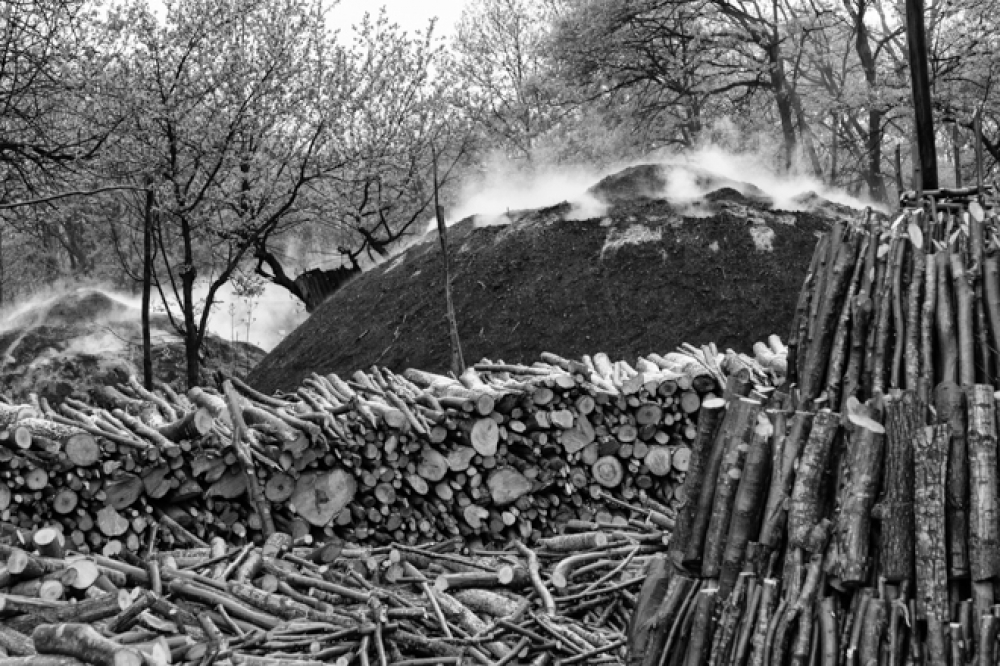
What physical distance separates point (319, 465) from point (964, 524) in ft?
16.0

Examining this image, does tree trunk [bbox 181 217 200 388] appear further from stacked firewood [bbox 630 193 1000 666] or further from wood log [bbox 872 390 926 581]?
wood log [bbox 872 390 926 581]

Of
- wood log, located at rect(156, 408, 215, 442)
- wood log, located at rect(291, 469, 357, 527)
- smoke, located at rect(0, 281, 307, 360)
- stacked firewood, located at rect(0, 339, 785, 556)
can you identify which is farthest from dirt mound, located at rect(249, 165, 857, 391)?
wood log, located at rect(156, 408, 215, 442)

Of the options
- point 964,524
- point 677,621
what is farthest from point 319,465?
point 964,524

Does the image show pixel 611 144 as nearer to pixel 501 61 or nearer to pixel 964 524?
pixel 501 61

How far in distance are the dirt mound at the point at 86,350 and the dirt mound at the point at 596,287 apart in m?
3.04

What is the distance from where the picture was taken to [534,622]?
18.3 ft

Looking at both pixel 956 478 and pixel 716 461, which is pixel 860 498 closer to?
pixel 956 478

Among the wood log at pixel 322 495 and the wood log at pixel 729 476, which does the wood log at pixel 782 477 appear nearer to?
the wood log at pixel 729 476

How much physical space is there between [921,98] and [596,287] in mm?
8709

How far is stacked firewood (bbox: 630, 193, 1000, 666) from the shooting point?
3.43m

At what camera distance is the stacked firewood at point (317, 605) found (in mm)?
4887

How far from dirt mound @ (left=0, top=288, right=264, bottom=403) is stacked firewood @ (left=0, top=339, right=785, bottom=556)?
8.69m

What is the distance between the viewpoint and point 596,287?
13594 mm

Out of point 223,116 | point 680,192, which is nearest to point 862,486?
point 680,192
